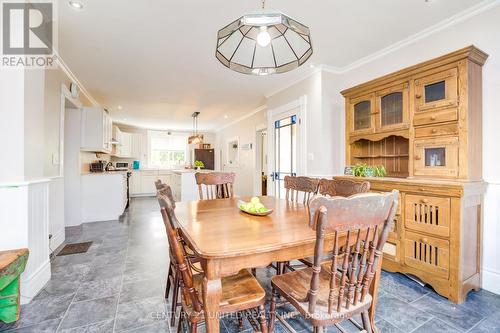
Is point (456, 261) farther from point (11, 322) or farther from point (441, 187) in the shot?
point (11, 322)

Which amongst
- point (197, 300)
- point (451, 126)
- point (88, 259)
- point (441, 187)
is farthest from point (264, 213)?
point (88, 259)

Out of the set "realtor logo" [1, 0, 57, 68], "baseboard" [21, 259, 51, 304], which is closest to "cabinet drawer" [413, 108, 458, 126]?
"realtor logo" [1, 0, 57, 68]

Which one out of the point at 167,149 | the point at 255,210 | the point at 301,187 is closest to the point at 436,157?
the point at 301,187

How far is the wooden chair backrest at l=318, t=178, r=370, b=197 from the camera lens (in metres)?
1.72

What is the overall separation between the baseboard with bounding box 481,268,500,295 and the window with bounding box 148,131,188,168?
8660 mm

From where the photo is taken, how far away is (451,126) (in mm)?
2107

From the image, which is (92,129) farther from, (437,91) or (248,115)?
(437,91)

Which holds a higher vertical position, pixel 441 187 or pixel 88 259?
pixel 441 187

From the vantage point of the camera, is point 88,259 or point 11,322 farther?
point 88,259

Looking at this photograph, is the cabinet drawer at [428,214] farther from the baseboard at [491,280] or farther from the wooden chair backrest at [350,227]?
the wooden chair backrest at [350,227]

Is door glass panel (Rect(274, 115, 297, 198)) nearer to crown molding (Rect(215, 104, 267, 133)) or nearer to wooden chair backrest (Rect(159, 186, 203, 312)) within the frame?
crown molding (Rect(215, 104, 267, 133))

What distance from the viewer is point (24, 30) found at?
1.97 metres

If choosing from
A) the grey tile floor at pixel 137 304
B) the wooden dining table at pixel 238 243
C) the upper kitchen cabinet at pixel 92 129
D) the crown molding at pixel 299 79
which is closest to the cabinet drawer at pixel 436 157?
the grey tile floor at pixel 137 304

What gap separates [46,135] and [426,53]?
4.70 meters
